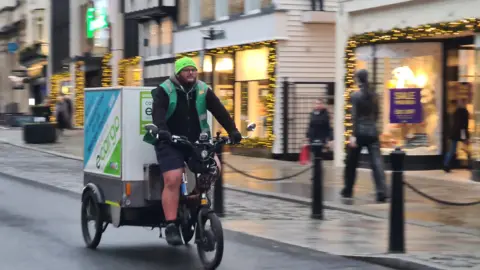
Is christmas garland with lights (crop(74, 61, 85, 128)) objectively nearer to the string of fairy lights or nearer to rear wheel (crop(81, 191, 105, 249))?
the string of fairy lights

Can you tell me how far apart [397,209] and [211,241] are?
216 cm

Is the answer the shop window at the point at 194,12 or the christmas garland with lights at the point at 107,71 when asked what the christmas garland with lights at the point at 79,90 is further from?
the shop window at the point at 194,12

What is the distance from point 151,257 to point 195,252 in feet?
1.51

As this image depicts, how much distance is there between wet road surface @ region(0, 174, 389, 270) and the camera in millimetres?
8812

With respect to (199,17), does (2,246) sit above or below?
below

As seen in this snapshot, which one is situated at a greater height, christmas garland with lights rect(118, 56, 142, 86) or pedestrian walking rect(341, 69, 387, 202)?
christmas garland with lights rect(118, 56, 142, 86)

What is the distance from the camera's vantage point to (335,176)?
19.9 metres

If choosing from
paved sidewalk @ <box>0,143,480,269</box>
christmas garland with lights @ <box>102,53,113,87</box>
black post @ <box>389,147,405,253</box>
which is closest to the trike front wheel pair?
paved sidewalk @ <box>0,143,480,269</box>

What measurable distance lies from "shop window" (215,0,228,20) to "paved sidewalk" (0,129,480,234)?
5.49 metres

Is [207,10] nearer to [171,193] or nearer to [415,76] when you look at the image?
[415,76]

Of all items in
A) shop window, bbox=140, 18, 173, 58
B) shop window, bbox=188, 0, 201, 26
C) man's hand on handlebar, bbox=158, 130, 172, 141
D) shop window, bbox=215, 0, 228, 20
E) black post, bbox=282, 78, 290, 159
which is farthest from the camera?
shop window, bbox=140, 18, 173, 58

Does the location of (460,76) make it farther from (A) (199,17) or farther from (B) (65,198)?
(A) (199,17)

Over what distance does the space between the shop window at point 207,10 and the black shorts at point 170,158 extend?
2141 centimetres

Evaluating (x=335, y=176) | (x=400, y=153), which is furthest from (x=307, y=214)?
(x=335, y=176)
